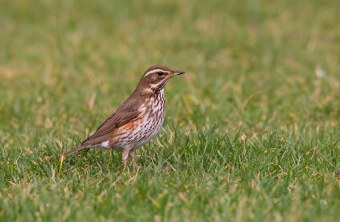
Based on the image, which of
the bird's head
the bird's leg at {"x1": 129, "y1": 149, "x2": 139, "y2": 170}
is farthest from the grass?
the bird's head

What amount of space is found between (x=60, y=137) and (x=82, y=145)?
3.83 ft

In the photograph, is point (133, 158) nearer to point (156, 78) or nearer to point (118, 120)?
point (118, 120)

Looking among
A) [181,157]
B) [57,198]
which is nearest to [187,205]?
[57,198]

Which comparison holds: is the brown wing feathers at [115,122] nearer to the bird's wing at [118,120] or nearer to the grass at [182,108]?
the bird's wing at [118,120]

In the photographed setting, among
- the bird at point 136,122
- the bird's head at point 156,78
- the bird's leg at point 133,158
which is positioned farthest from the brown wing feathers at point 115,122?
the bird's leg at point 133,158

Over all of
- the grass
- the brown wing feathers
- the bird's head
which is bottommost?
the grass

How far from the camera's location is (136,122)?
8727 mm

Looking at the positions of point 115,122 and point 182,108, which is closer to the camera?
point 115,122

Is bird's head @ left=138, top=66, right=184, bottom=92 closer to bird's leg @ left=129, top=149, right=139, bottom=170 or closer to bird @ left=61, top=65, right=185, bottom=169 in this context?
bird @ left=61, top=65, right=185, bottom=169

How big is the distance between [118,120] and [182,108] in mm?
2781

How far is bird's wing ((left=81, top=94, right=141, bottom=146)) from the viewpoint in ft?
28.7

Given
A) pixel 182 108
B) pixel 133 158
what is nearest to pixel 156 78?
pixel 133 158

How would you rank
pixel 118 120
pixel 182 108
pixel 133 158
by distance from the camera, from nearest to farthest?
pixel 133 158, pixel 118 120, pixel 182 108

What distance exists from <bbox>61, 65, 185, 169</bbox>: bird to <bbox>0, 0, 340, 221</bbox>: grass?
0.21 meters
